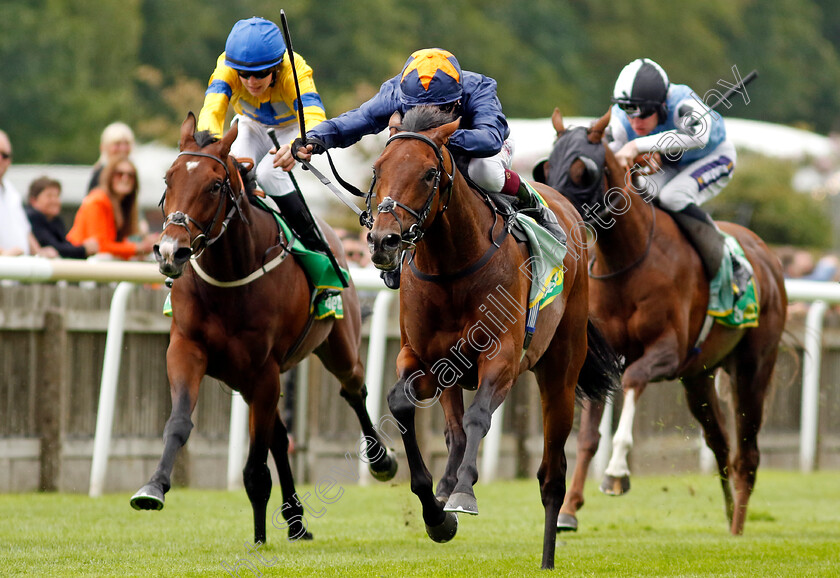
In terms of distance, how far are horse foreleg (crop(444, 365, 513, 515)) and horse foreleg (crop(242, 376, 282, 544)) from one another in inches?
59.0

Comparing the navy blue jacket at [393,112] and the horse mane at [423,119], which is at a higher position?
the navy blue jacket at [393,112]

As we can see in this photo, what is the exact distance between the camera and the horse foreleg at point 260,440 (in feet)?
22.1

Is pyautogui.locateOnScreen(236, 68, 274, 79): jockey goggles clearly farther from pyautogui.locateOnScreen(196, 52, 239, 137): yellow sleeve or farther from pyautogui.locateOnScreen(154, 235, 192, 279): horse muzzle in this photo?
pyautogui.locateOnScreen(154, 235, 192, 279): horse muzzle

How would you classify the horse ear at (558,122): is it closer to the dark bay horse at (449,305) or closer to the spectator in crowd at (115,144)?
the dark bay horse at (449,305)

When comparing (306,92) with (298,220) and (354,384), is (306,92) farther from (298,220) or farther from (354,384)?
(354,384)

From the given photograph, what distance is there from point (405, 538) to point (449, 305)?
2.07m

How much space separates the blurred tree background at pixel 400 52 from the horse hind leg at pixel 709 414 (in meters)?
13.1

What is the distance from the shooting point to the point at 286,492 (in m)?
7.29

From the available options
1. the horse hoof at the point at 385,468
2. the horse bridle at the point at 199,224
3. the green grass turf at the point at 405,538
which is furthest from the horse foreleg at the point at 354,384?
the horse bridle at the point at 199,224

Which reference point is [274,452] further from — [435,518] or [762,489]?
[762,489]

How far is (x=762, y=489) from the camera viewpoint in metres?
10.6

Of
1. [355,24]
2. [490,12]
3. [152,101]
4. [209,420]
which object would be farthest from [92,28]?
[209,420]

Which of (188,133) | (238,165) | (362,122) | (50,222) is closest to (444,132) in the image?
(362,122)

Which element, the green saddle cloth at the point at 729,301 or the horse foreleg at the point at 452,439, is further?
the green saddle cloth at the point at 729,301
